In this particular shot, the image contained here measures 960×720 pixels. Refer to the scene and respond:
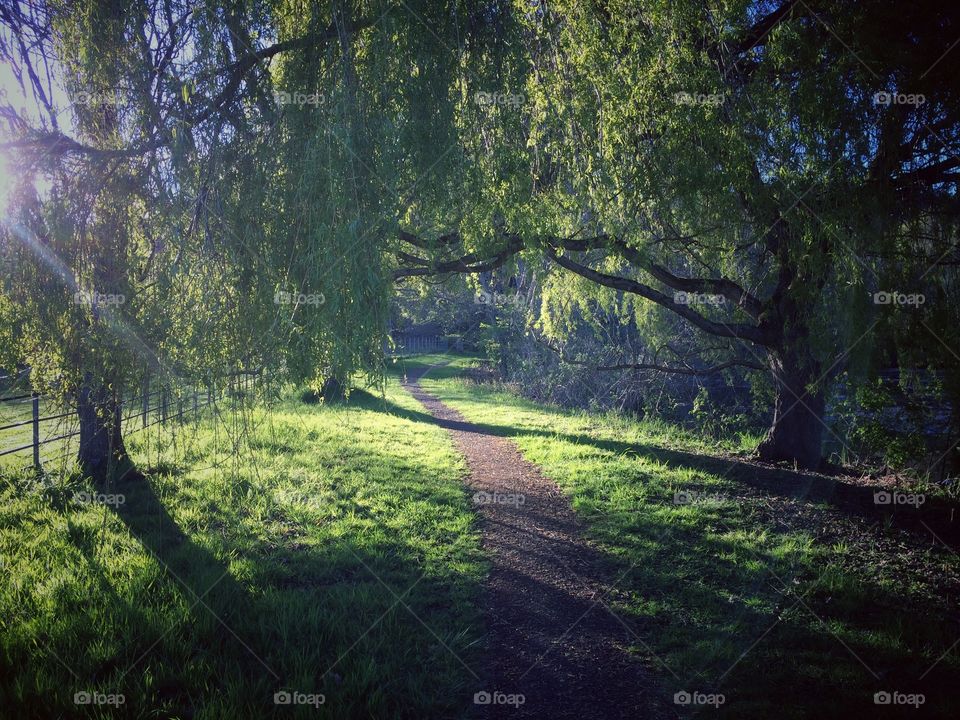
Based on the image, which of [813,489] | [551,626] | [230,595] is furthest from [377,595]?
[813,489]

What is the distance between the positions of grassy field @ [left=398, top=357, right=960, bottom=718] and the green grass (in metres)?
1.60

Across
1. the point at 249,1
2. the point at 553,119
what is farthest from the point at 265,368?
the point at 553,119

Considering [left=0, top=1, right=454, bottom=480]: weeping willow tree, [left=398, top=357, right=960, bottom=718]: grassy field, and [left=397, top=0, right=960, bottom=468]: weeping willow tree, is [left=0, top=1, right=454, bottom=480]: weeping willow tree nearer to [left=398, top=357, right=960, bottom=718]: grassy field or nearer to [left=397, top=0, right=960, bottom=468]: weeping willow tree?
[left=397, top=0, right=960, bottom=468]: weeping willow tree

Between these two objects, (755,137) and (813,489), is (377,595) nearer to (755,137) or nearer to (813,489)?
(755,137)

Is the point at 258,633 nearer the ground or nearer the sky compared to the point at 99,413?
nearer the ground

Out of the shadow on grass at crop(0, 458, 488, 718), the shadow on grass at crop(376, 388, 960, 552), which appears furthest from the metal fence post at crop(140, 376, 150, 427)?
the shadow on grass at crop(376, 388, 960, 552)

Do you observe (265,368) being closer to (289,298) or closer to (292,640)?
(289,298)

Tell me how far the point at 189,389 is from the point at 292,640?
6.33 feet

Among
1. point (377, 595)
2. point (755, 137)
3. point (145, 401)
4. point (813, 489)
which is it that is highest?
point (755, 137)

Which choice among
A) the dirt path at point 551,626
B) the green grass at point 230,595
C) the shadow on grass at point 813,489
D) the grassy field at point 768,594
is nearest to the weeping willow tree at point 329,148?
the green grass at point 230,595

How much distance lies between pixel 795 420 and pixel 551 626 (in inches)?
240

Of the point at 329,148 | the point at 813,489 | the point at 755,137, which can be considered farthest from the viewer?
the point at 813,489

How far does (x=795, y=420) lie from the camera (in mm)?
8328

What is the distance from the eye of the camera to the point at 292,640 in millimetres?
3814
